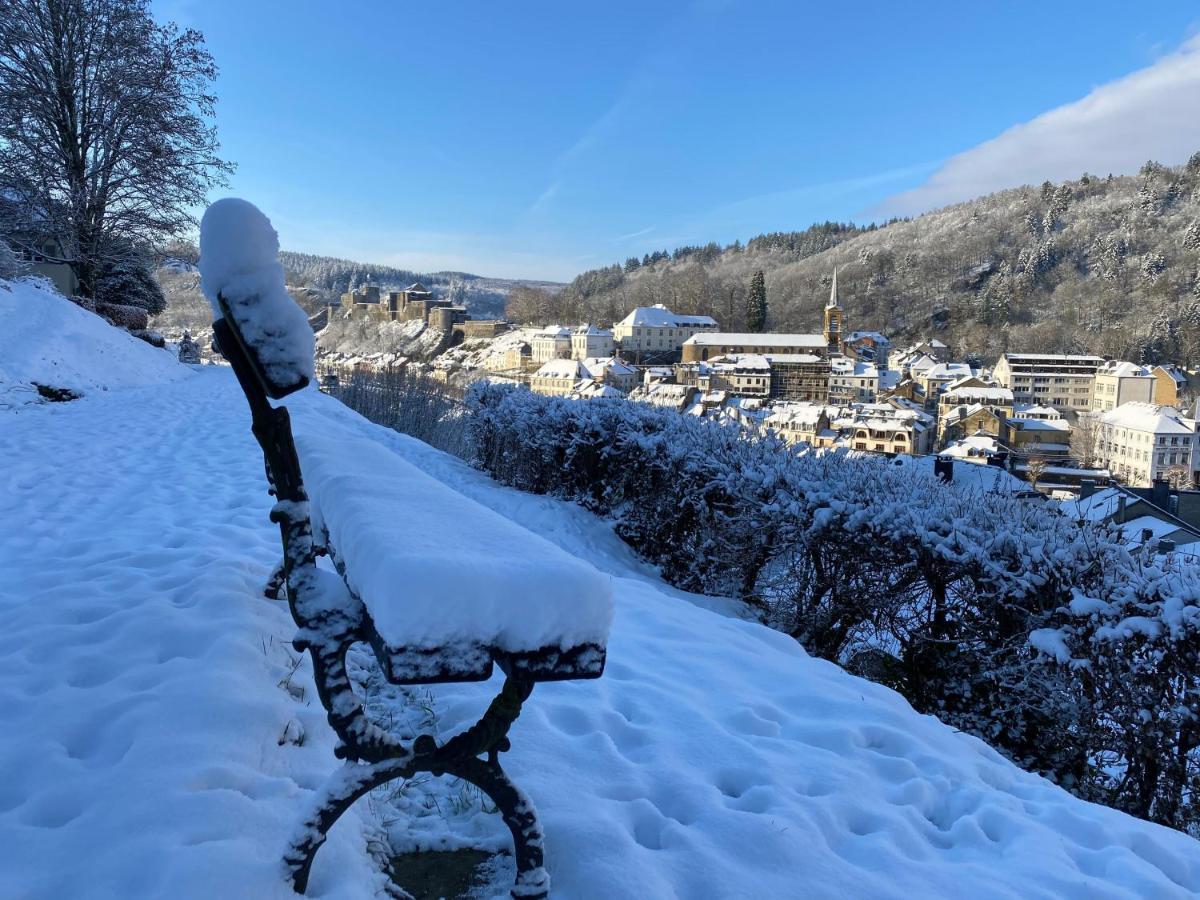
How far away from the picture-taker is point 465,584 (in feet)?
4.48

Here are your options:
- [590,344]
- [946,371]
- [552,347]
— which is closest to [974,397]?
[946,371]

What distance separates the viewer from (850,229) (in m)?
171

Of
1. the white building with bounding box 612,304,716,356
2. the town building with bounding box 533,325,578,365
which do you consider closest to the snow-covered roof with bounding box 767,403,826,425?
the town building with bounding box 533,325,578,365

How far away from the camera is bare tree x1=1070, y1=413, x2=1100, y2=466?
5484cm

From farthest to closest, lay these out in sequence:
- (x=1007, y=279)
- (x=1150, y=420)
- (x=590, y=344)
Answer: (x=1007, y=279) → (x=590, y=344) → (x=1150, y=420)

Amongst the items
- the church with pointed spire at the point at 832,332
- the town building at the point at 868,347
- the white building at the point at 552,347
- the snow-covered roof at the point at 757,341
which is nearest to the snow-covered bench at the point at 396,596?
the white building at the point at 552,347

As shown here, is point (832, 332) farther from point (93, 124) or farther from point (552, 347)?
point (93, 124)

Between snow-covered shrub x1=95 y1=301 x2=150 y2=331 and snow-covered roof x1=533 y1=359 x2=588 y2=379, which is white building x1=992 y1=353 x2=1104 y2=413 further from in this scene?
snow-covered shrub x1=95 y1=301 x2=150 y2=331

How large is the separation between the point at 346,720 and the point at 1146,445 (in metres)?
63.2

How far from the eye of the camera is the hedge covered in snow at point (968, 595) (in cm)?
356

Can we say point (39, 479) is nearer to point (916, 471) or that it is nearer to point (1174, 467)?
point (916, 471)

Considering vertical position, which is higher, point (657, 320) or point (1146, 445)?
point (657, 320)

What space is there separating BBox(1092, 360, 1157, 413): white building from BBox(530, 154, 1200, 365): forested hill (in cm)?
1813

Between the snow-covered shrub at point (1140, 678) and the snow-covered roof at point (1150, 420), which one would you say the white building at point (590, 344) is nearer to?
the snow-covered roof at point (1150, 420)
